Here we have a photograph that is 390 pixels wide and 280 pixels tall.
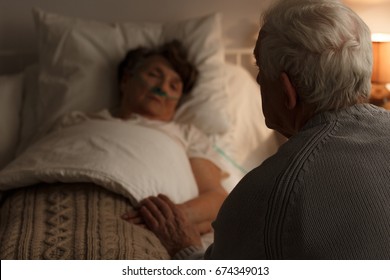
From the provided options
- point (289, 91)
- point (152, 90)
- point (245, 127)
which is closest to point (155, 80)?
point (152, 90)

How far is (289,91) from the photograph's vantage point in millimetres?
1099

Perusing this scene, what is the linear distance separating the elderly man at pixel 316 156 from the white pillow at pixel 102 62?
3.57 feet

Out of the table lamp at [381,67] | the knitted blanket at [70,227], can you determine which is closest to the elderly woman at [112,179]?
the knitted blanket at [70,227]

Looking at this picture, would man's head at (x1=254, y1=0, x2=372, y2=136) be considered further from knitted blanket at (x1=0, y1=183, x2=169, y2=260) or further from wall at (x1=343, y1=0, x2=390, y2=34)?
wall at (x1=343, y1=0, x2=390, y2=34)

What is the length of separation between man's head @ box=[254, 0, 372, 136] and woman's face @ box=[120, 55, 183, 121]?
1.04 m

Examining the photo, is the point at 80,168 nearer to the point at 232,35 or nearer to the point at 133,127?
the point at 133,127

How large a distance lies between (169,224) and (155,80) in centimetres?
72

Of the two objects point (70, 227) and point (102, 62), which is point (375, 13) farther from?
point (70, 227)

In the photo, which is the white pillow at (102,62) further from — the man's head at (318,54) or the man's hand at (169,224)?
the man's head at (318,54)

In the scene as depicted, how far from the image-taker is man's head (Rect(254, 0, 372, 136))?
105 centimetres

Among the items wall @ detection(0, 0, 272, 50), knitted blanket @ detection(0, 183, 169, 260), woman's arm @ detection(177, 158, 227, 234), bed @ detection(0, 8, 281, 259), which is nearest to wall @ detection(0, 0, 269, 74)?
wall @ detection(0, 0, 272, 50)

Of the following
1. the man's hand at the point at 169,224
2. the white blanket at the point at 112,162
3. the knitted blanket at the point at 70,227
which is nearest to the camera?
the knitted blanket at the point at 70,227

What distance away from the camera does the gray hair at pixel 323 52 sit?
1048mm
